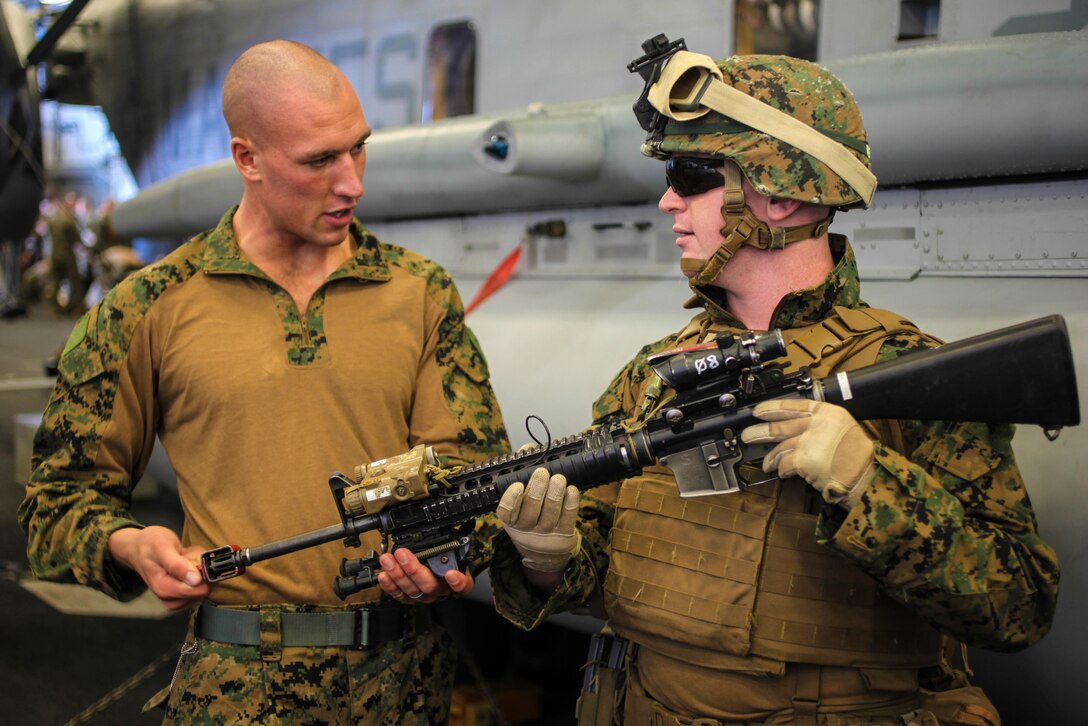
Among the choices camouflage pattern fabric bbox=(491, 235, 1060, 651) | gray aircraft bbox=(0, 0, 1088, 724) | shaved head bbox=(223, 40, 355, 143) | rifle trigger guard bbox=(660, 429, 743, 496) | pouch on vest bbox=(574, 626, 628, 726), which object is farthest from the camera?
gray aircraft bbox=(0, 0, 1088, 724)

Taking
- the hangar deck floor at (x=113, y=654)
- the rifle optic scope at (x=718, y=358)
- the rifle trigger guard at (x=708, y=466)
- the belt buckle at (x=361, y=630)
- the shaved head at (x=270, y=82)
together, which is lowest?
the hangar deck floor at (x=113, y=654)

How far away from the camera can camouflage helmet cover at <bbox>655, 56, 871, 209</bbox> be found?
1918 mm

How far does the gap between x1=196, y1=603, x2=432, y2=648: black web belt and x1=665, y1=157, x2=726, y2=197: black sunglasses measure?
109 cm

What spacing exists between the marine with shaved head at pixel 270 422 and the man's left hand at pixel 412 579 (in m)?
0.02

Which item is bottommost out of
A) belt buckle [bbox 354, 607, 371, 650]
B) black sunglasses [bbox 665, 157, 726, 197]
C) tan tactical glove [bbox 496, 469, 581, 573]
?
belt buckle [bbox 354, 607, 371, 650]

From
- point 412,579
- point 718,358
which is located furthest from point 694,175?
point 412,579

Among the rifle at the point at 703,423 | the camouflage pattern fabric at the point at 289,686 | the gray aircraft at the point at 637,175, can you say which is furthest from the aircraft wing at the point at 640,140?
the camouflage pattern fabric at the point at 289,686

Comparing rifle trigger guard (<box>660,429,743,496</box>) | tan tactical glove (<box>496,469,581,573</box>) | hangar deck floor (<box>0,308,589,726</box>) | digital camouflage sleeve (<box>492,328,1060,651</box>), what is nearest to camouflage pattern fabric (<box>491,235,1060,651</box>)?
digital camouflage sleeve (<box>492,328,1060,651</box>)

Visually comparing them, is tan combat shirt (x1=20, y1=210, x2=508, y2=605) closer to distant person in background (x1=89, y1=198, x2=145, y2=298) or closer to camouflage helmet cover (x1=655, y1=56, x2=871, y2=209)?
camouflage helmet cover (x1=655, y1=56, x2=871, y2=209)

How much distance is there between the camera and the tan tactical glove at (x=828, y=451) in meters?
1.66

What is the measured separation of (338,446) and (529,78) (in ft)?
10.9

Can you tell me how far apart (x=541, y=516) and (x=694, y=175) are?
71 cm

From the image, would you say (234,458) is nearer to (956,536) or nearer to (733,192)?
(733,192)

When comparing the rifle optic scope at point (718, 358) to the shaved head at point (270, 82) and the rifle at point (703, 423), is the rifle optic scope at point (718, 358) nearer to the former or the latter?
the rifle at point (703, 423)
